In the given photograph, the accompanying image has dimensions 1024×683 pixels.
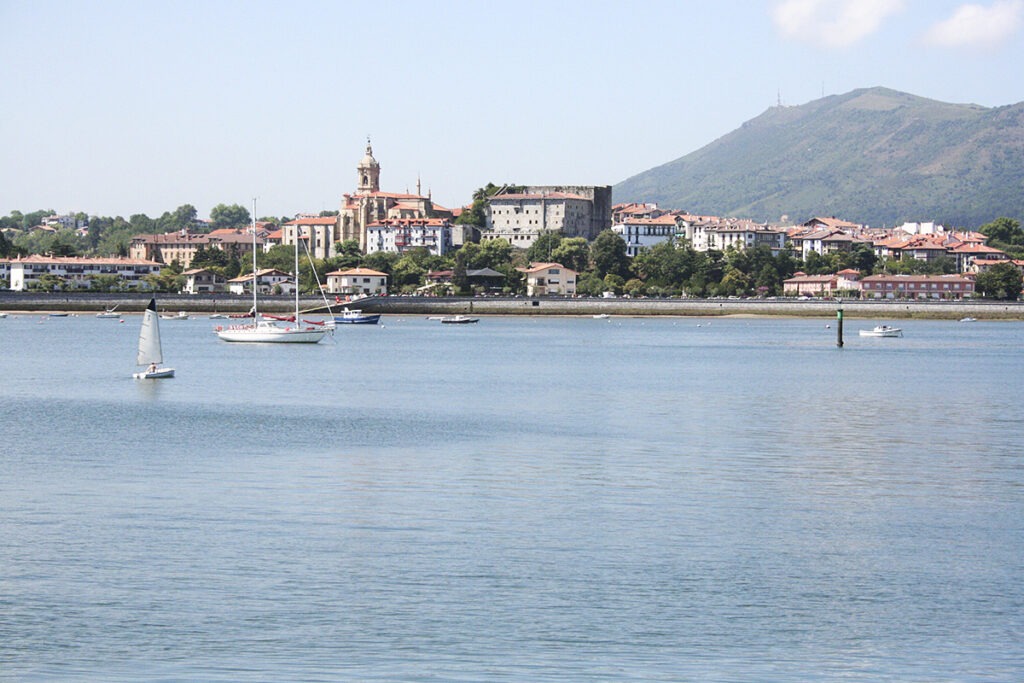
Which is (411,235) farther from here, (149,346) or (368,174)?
(149,346)

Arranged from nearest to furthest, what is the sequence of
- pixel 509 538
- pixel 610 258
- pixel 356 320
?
1. pixel 509 538
2. pixel 356 320
3. pixel 610 258

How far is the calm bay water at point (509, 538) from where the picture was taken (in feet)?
44.0

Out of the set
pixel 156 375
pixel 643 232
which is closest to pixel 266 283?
pixel 643 232

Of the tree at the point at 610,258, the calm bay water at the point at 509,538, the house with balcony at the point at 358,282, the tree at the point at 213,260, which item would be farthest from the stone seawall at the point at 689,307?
the calm bay water at the point at 509,538

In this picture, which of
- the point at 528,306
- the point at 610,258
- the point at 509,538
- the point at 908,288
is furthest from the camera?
the point at 610,258

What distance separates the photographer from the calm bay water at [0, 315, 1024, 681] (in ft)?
44.0

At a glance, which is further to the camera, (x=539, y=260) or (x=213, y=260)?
(x=213, y=260)

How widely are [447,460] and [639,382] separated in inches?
877

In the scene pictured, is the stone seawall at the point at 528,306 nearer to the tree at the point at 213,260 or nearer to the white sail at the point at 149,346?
the tree at the point at 213,260

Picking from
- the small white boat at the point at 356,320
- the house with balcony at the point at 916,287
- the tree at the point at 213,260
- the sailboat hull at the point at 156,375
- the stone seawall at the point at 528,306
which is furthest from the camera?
the tree at the point at 213,260

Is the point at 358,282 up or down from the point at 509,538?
up

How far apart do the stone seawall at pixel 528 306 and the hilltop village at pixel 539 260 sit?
8.43 meters

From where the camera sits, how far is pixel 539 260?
155250 millimetres

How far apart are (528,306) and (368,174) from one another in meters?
60.2
